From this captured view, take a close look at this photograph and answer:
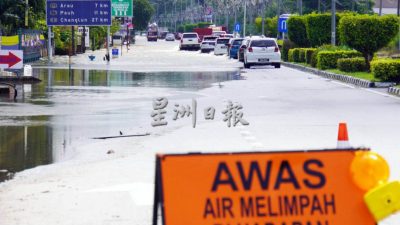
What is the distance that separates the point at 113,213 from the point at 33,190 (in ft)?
6.20

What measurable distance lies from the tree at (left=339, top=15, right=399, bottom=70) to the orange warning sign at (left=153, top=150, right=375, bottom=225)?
34.1m

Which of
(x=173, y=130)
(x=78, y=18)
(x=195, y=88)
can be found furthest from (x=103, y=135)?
(x=78, y=18)

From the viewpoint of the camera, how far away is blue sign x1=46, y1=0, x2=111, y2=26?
64.0m

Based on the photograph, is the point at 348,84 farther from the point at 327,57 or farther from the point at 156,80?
the point at 327,57

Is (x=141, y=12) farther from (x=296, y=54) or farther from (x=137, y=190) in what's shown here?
(x=137, y=190)

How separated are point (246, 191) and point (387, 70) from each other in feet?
88.6

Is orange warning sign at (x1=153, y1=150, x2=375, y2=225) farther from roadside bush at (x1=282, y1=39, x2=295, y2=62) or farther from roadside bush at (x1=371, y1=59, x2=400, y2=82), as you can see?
roadside bush at (x1=282, y1=39, x2=295, y2=62)

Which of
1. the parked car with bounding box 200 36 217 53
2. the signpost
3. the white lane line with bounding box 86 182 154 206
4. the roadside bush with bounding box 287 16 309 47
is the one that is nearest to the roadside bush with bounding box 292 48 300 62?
the roadside bush with bounding box 287 16 309 47

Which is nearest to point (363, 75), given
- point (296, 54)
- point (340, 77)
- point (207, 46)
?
point (340, 77)


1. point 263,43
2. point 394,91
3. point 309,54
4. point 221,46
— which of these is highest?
point 263,43

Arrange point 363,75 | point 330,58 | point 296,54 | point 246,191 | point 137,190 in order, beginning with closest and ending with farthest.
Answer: point 246,191, point 137,190, point 363,75, point 330,58, point 296,54

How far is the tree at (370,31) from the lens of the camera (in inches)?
1593

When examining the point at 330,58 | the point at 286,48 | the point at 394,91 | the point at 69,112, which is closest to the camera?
the point at 69,112

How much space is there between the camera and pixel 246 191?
6.93m
